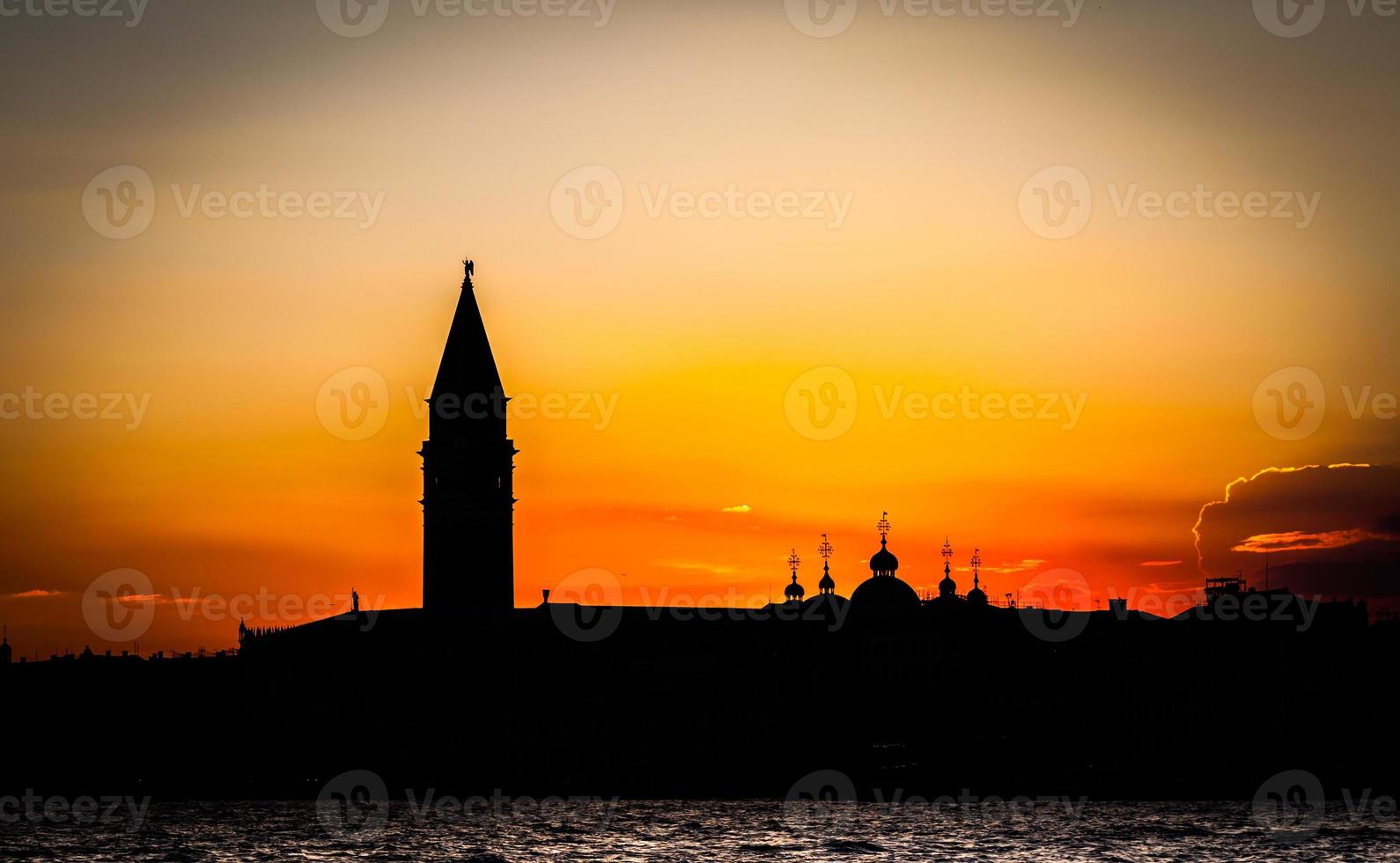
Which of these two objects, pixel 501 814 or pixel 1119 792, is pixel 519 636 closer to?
pixel 501 814

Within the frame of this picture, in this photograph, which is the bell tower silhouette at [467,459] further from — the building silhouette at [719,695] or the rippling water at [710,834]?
the rippling water at [710,834]

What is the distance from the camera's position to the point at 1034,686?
158500 millimetres

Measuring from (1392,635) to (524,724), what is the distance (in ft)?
184

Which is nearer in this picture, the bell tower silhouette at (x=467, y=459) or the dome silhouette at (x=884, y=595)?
the bell tower silhouette at (x=467, y=459)

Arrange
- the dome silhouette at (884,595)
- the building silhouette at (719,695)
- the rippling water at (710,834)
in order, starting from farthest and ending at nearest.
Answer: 1. the dome silhouette at (884,595)
2. the building silhouette at (719,695)
3. the rippling water at (710,834)

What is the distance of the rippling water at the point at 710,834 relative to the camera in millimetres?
101375

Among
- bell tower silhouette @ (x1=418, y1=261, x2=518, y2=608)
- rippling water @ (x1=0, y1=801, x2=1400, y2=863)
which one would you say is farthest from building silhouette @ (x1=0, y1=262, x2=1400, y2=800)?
rippling water @ (x1=0, y1=801, x2=1400, y2=863)

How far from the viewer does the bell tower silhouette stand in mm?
142125

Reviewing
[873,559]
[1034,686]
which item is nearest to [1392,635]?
[1034,686]

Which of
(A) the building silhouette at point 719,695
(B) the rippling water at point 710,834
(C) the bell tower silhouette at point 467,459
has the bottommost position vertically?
(B) the rippling water at point 710,834

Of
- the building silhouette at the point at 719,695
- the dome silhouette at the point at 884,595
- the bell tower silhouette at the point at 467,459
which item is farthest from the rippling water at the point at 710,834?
the dome silhouette at the point at 884,595

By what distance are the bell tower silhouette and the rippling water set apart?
746 inches

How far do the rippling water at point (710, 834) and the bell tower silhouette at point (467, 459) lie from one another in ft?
62.2

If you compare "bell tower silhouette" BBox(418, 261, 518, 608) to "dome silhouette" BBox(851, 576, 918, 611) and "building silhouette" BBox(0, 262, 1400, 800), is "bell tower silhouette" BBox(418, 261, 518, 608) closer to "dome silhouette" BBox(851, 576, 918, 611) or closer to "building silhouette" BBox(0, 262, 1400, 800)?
"building silhouette" BBox(0, 262, 1400, 800)
